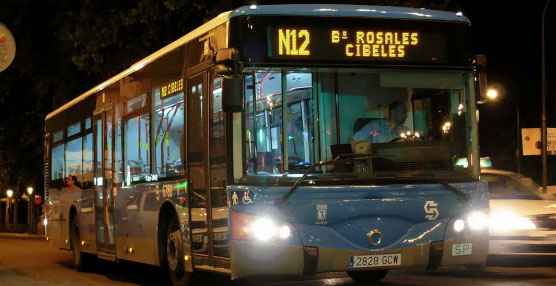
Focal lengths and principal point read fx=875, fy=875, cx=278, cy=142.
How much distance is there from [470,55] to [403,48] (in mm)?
782

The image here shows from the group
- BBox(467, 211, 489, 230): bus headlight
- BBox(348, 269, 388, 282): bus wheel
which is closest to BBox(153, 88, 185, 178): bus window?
BBox(348, 269, 388, 282): bus wheel

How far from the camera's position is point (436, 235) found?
29.2 feet

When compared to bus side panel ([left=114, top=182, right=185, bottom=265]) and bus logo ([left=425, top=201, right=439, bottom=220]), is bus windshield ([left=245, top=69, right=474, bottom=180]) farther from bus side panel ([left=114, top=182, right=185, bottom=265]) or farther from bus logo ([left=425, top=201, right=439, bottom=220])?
bus side panel ([left=114, top=182, right=185, bottom=265])

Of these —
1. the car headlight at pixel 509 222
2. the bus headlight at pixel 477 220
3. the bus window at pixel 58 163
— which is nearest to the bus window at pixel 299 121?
the bus headlight at pixel 477 220

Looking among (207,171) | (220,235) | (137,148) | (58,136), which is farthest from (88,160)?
(220,235)

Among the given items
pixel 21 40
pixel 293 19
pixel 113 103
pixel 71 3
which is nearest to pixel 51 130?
pixel 113 103

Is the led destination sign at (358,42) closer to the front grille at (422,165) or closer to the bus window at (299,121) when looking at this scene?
the bus window at (299,121)

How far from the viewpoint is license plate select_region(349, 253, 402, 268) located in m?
8.70

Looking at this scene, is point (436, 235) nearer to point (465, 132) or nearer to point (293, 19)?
point (465, 132)

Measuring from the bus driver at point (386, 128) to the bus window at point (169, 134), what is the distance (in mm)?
2508

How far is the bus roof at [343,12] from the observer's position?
888cm

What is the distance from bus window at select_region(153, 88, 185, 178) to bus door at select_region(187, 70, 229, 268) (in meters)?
0.35

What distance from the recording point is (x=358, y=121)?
8859 millimetres

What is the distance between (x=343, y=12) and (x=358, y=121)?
45.7 inches
